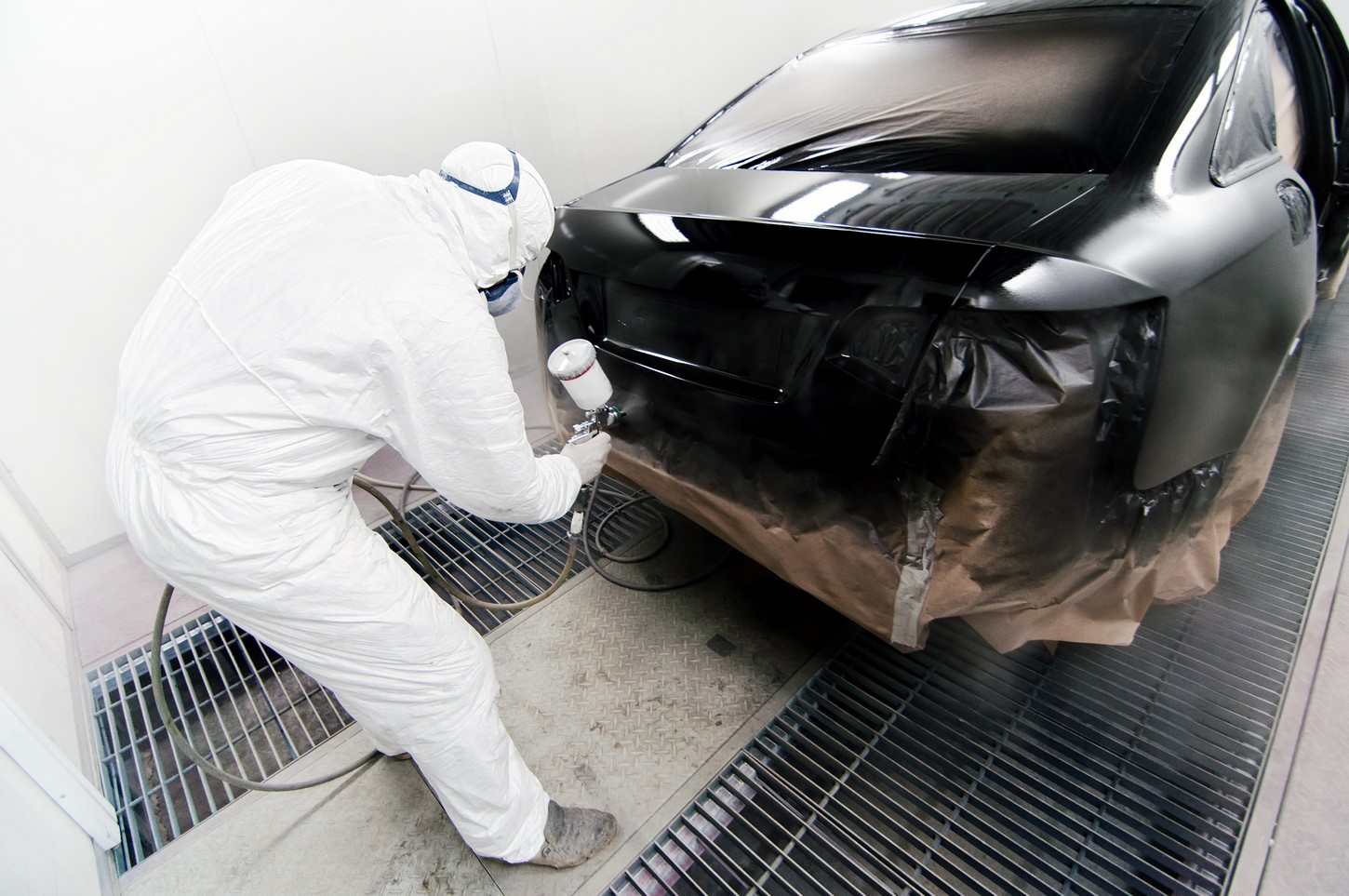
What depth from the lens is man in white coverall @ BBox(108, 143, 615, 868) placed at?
982 millimetres

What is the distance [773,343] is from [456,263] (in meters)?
0.59

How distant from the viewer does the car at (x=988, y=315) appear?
0.99 metres

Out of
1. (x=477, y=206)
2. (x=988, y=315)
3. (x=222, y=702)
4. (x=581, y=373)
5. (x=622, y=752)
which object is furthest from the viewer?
(x=222, y=702)

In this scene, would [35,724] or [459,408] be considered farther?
[35,724]

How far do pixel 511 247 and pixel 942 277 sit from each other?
30.2 inches

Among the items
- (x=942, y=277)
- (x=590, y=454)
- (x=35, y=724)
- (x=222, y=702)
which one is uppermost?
(x=942, y=277)

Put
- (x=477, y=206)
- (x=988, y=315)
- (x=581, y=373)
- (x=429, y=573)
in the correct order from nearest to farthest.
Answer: (x=988, y=315)
(x=477, y=206)
(x=581, y=373)
(x=429, y=573)

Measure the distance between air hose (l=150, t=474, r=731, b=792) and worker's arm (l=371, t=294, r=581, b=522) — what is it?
527mm

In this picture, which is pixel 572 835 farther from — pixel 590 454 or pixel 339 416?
pixel 339 416

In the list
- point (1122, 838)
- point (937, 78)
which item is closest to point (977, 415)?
point (1122, 838)

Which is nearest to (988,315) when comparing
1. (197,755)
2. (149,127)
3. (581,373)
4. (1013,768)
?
(581,373)

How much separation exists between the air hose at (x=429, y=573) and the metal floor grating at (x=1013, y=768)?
66 centimetres

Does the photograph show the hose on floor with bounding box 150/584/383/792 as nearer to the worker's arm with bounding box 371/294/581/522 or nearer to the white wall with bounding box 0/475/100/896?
the white wall with bounding box 0/475/100/896

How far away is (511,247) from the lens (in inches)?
47.1
